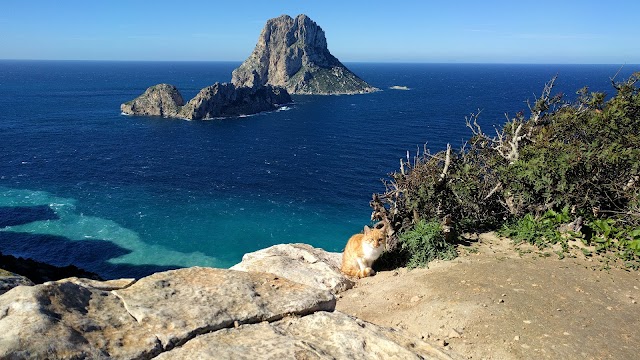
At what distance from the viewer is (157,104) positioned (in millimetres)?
175250

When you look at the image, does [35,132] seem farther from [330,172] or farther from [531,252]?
[531,252]

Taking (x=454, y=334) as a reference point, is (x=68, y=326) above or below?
above

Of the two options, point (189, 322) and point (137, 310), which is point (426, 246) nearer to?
point (189, 322)

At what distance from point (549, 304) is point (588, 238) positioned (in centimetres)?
824

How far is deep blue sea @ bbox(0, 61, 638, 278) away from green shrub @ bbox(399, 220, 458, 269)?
21.9m

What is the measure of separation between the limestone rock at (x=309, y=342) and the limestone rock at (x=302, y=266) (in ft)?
41.4

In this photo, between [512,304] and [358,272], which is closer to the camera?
[512,304]

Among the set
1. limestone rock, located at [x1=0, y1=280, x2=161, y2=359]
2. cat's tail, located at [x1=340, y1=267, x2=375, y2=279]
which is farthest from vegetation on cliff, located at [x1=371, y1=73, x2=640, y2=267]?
limestone rock, located at [x1=0, y1=280, x2=161, y2=359]

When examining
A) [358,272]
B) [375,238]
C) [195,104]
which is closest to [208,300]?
[375,238]

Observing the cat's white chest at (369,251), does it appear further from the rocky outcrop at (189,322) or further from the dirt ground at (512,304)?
the rocky outcrop at (189,322)

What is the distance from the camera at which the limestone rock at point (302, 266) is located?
69.4ft

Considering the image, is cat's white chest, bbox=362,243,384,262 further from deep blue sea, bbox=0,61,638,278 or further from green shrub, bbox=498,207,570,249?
deep blue sea, bbox=0,61,638,278

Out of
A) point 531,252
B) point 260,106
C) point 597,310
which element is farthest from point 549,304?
point 260,106

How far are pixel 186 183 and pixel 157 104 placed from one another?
99834mm
